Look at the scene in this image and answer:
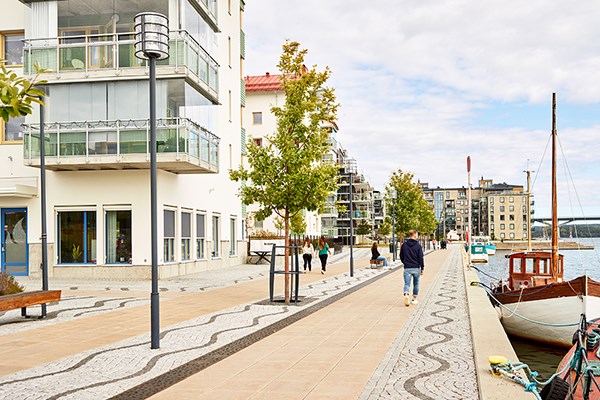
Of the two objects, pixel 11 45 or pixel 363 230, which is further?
pixel 363 230

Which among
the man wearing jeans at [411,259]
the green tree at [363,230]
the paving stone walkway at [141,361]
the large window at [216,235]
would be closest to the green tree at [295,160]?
the man wearing jeans at [411,259]

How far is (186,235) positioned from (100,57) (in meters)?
8.47

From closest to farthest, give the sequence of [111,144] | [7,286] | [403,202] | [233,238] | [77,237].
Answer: [7,286] → [111,144] → [77,237] → [233,238] → [403,202]

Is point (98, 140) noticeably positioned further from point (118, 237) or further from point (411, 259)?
point (411, 259)

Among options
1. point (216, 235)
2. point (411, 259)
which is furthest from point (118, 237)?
point (411, 259)

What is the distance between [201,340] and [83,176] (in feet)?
56.7

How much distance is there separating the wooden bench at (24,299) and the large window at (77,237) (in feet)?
41.0

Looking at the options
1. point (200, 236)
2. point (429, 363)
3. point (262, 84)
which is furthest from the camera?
point (262, 84)

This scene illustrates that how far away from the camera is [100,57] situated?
25734mm

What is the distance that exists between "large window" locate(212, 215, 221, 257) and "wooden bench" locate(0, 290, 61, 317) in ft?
67.1

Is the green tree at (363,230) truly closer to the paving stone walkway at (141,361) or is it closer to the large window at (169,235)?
the large window at (169,235)

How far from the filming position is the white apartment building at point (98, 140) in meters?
24.8

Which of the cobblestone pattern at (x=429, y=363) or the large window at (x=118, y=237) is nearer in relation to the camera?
the cobblestone pattern at (x=429, y=363)

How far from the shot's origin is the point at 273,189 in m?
16.4
